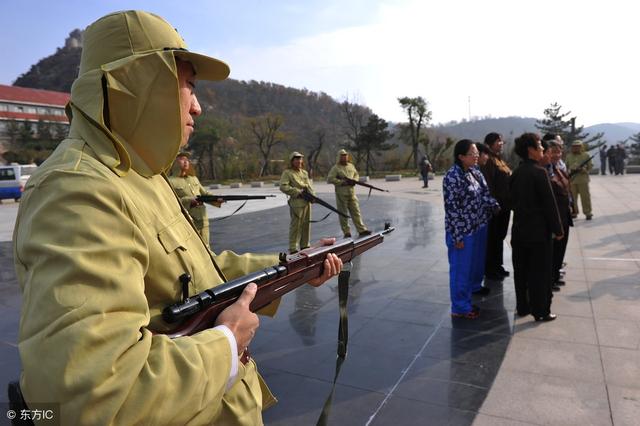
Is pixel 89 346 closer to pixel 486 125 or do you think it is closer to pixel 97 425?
pixel 97 425

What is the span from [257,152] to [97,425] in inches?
1895

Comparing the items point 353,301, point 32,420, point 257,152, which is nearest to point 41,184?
point 32,420

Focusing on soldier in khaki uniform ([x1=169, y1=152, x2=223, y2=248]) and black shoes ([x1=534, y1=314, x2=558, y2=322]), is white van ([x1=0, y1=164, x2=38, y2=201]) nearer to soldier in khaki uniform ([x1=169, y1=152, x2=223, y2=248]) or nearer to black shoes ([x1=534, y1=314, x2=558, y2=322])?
soldier in khaki uniform ([x1=169, y1=152, x2=223, y2=248])

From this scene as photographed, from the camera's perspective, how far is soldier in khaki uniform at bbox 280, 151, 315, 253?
7.75 meters

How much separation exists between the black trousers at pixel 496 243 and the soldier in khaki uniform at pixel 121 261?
526 cm

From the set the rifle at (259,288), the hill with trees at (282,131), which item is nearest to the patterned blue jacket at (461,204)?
the rifle at (259,288)

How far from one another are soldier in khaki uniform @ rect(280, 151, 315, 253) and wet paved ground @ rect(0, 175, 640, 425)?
1.60m

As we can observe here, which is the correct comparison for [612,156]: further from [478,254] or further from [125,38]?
[125,38]

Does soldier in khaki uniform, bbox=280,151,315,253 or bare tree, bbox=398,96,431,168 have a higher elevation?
bare tree, bbox=398,96,431,168

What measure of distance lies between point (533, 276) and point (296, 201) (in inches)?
173

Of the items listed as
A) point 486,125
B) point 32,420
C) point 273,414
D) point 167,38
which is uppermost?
point 486,125

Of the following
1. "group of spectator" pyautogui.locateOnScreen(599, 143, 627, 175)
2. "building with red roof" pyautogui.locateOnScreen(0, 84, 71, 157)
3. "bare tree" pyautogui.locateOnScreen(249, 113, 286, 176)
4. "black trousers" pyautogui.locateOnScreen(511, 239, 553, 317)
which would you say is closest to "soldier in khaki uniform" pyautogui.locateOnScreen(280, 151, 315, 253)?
"black trousers" pyautogui.locateOnScreen(511, 239, 553, 317)

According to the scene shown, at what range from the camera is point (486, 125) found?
152m

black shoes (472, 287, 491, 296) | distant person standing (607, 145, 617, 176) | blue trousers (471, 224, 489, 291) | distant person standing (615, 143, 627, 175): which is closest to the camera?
blue trousers (471, 224, 489, 291)
